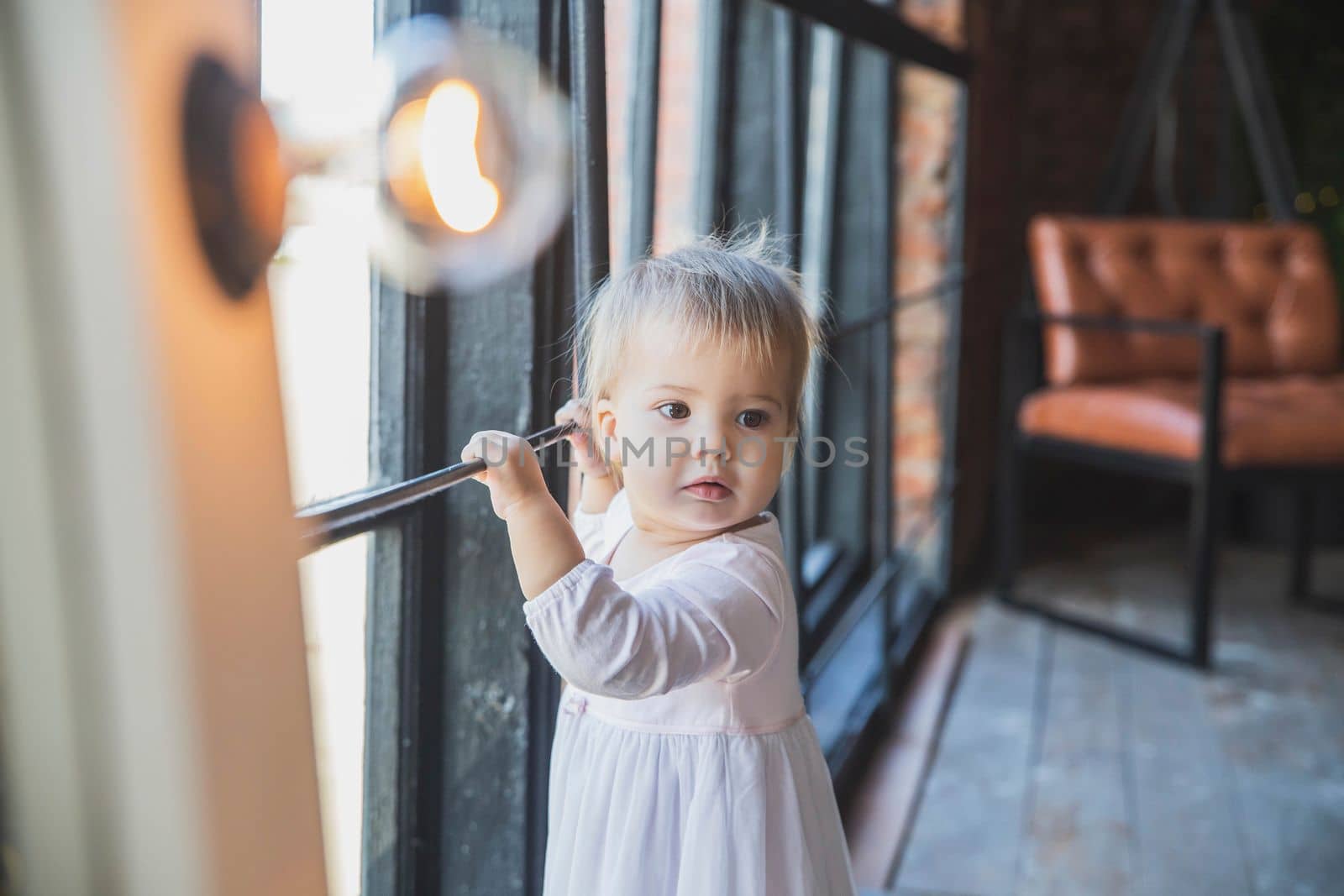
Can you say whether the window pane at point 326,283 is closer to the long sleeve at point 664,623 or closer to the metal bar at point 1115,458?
the long sleeve at point 664,623

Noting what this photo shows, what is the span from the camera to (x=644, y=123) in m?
1.11

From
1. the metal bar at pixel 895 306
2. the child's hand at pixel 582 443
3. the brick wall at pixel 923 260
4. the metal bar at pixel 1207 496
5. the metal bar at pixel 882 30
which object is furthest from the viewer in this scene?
the brick wall at pixel 923 260

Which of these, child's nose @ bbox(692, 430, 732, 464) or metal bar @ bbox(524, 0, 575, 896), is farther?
metal bar @ bbox(524, 0, 575, 896)

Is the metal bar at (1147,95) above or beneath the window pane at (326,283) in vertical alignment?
above

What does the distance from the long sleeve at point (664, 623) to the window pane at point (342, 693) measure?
0.80 feet

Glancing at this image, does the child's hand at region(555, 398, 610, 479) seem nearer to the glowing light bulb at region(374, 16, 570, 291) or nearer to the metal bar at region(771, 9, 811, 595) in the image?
the glowing light bulb at region(374, 16, 570, 291)

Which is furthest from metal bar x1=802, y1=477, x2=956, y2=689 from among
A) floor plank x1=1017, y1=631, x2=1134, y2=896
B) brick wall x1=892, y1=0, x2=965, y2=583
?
floor plank x1=1017, y1=631, x2=1134, y2=896

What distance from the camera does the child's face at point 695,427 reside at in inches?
27.6

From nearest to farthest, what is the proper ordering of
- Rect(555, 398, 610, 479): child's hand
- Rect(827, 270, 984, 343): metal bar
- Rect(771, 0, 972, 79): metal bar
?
Rect(555, 398, 610, 479): child's hand
Rect(771, 0, 972, 79): metal bar
Rect(827, 270, 984, 343): metal bar

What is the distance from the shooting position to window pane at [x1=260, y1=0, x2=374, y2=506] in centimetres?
61

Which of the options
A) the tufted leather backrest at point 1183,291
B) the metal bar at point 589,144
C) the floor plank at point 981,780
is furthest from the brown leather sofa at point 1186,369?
the metal bar at point 589,144

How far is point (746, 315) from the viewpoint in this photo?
2.31 feet

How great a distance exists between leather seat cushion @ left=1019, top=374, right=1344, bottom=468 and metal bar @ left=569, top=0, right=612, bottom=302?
1744 millimetres

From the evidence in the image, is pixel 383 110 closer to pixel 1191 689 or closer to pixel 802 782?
pixel 802 782
